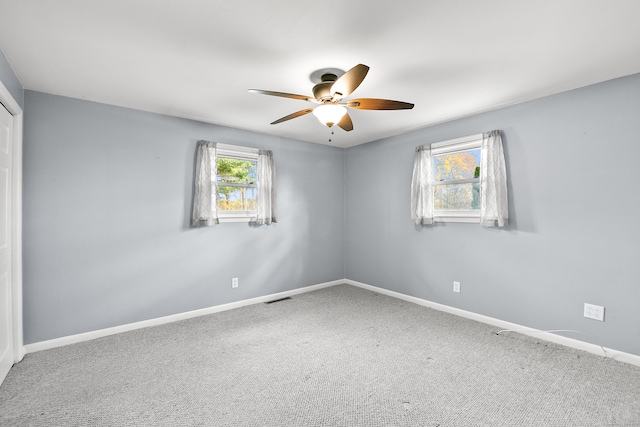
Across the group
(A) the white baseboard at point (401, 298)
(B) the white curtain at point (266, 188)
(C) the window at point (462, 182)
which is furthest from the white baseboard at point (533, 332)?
(B) the white curtain at point (266, 188)

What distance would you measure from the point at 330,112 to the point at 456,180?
2033 mm

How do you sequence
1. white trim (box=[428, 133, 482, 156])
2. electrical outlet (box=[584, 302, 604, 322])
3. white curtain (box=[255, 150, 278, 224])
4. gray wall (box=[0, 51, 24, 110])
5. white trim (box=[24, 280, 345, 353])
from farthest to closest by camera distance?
white curtain (box=[255, 150, 278, 224]), white trim (box=[428, 133, 482, 156]), white trim (box=[24, 280, 345, 353]), electrical outlet (box=[584, 302, 604, 322]), gray wall (box=[0, 51, 24, 110])

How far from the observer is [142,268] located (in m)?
3.19

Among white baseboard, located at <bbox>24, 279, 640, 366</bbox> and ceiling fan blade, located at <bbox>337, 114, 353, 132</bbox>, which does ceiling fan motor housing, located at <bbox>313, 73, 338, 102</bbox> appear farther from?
white baseboard, located at <bbox>24, 279, 640, 366</bbox>

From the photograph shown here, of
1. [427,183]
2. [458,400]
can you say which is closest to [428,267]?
[427,183]

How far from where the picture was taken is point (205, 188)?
3.53m

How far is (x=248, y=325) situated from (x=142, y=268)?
1.26m

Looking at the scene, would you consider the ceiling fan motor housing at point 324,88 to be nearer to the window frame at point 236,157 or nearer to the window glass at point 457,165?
the window frame at point 236,157

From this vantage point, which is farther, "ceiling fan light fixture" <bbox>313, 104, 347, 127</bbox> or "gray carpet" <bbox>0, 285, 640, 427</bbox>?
"ceiling fan light fixture" <bbox>313, 104, 347, 127</bbox>

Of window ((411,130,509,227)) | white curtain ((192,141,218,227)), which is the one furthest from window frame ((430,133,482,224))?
white curtain ((192,141,218,227))

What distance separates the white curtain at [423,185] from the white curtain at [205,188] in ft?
8.03

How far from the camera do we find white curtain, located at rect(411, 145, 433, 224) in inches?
148

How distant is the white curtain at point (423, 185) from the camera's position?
3.75 m

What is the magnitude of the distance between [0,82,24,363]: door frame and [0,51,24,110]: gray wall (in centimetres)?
10
